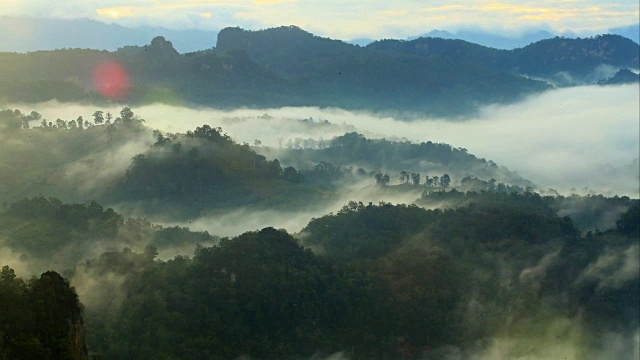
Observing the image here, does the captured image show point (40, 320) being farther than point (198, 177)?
No

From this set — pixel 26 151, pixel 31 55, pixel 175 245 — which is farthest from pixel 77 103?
pixel 175 245

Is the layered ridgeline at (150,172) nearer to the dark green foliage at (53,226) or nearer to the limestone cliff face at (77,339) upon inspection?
the dark green foliage at (53,226)

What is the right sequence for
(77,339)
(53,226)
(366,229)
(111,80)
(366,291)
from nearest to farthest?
(77,339), (366,291), (53,226), (366,229), (111,80)

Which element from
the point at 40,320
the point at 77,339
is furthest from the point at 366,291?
the point at 40,320

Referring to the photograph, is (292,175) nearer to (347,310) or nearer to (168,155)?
(168,155)

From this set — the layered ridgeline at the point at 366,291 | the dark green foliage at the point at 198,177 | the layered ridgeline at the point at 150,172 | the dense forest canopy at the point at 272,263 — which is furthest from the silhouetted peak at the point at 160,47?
the layered ridgeline at the point at 366,291

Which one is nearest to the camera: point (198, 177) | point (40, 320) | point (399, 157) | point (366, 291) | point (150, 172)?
point (40, 320)

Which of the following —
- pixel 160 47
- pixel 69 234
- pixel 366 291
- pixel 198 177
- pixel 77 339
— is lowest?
pixel 77 339

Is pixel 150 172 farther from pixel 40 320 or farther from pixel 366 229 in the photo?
pixel 40 320
